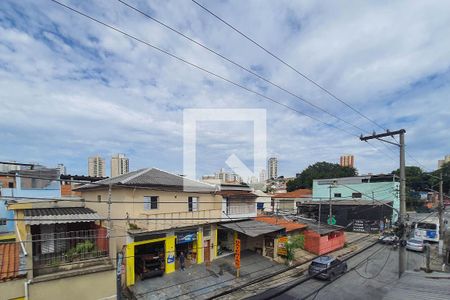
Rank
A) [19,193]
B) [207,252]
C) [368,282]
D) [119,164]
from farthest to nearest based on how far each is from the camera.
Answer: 1. [119,164]
2. [19,193]
3. [207,252]
4. [368,282]

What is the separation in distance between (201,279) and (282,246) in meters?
9.01

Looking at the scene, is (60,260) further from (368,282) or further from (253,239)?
(368,282)

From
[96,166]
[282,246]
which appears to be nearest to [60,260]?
[282,246]

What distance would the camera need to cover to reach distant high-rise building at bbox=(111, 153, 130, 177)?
37062 mm

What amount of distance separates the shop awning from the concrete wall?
35.0 feet

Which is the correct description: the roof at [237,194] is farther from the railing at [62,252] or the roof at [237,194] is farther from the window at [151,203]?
the railing at [62,252]

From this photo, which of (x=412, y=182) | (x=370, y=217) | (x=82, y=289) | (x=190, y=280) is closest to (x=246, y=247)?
(x=190, y=280)

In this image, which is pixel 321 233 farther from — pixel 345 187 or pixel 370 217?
pixel 345 187

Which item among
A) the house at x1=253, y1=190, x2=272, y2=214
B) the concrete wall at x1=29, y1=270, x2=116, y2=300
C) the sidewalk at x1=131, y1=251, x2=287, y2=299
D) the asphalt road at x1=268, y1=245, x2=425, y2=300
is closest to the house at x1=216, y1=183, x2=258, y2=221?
the house at x1=253, y1=190, x2=272, y2=214

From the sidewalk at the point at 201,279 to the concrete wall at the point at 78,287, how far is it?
6.89 feet

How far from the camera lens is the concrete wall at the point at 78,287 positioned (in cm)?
1247

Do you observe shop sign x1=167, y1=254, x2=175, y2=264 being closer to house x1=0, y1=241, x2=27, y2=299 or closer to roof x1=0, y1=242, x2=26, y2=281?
house x1=0, y1=241, x2=27, y2=299

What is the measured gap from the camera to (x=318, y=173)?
74.2 metres

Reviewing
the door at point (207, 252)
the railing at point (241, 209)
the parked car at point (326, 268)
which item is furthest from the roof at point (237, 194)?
the parked car at point (326, 268)
